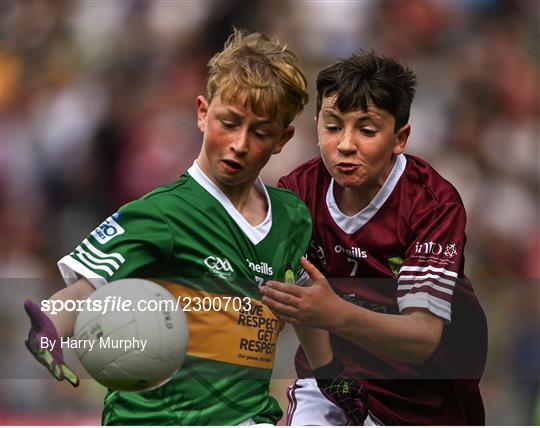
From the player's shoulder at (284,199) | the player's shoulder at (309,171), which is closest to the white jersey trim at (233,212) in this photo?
the player's shoulder at (284,199)

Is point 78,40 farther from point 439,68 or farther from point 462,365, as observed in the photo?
point 462,365

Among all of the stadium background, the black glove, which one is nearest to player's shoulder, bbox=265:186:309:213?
the black glove

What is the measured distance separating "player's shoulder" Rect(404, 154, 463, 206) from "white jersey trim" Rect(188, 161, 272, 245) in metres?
0.60

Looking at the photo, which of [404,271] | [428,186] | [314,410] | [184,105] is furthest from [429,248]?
[184,105]

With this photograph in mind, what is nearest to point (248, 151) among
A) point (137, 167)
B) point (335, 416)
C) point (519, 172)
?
point (335, 416)

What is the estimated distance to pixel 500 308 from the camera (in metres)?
5.20

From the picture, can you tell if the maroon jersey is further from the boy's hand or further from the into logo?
the boy's hand

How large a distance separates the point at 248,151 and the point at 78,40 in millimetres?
3801

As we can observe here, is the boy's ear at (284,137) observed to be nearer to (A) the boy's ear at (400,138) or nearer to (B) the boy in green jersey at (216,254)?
(B) the boy in green jersey at (216,254)

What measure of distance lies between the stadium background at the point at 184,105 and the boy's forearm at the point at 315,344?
195 centimetres

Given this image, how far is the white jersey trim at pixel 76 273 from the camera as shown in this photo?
3.19 m

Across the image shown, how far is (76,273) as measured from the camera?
3.21 meters

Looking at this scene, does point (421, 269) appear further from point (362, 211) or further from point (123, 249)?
point (123, 249)

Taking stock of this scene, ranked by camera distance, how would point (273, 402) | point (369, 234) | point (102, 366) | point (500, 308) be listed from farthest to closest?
point (500, 308) < point (369, 234) < point (273, 402) < point (102, 366)
